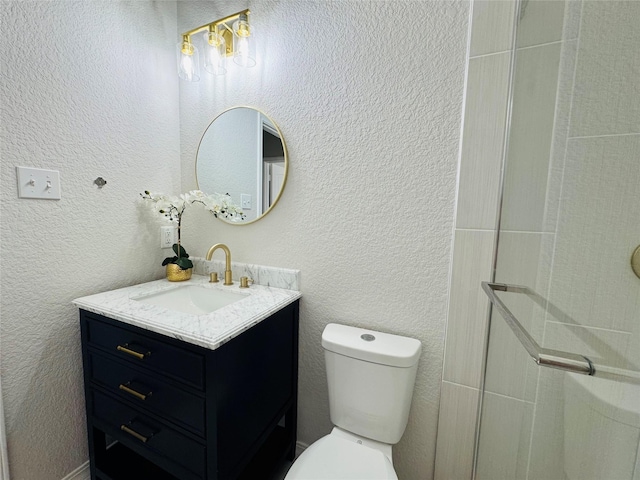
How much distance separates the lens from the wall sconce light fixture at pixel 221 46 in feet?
4.07

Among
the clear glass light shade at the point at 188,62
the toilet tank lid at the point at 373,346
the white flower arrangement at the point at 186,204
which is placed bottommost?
the toilet tank lid at the point at 373,346

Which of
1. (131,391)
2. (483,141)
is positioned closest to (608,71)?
(483,141)

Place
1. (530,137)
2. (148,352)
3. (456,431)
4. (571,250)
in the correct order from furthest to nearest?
1. (456,431)
2. (148,352)
3. (530,137)
4. (571,250)

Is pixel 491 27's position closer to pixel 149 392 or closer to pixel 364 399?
pixel 364 399

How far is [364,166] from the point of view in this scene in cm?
112

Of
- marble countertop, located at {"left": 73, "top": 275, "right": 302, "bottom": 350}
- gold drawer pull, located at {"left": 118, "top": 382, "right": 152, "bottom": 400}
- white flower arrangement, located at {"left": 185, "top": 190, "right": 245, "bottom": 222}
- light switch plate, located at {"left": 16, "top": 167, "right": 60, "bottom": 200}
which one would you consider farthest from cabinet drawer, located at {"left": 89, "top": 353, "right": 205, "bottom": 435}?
white flower arrangement, located at {"left": 185, "top": 190, "right": 245, "bottom": 222}

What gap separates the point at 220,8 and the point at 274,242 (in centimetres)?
114

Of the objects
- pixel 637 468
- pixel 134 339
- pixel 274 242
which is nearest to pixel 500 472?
pixel 637 468

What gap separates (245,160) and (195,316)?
760mm

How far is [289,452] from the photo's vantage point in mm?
1303

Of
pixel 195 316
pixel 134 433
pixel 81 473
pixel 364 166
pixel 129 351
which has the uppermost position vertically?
pixel 364 166

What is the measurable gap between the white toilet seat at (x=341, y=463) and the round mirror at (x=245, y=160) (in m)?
0.94

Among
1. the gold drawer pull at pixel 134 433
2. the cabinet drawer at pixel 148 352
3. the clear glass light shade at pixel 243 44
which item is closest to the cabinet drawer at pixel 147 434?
the gold drawer pull at pixel 134 433

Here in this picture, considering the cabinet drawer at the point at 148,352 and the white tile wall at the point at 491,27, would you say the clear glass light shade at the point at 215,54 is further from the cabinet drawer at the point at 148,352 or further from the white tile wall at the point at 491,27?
the cabinet drawer at the point at 148,352
